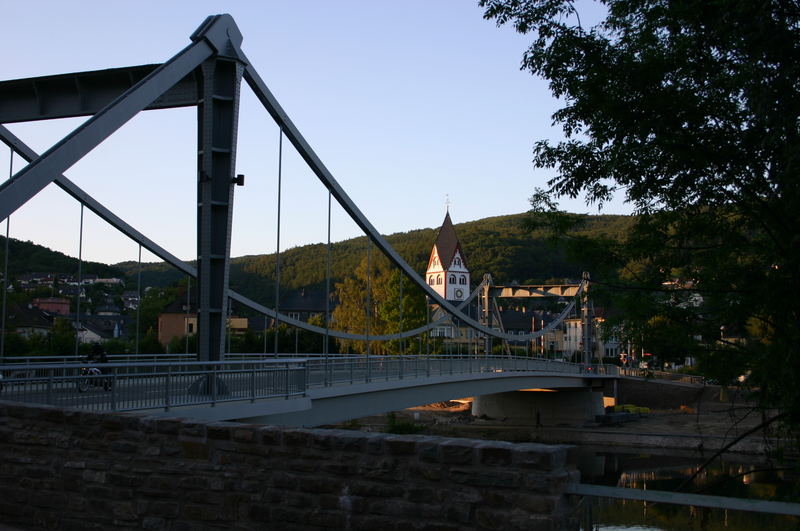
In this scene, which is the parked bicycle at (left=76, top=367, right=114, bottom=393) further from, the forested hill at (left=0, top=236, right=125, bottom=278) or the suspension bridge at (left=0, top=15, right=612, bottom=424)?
the forested hill at (left=0, top=236, right=125, bottom=278)

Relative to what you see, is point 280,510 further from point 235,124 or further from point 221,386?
point 235,124

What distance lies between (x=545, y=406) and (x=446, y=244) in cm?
6919

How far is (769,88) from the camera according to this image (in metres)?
6.71

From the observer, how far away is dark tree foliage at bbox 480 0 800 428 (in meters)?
6.79

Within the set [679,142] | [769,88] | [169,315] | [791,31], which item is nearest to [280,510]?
[679,142]

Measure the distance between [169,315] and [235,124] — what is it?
4045cm

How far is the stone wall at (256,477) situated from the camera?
4230 millimetres

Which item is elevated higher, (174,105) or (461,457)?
(174,105)

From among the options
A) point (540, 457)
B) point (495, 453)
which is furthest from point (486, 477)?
point (540, 457)

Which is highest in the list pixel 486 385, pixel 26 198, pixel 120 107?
pixel 120 107

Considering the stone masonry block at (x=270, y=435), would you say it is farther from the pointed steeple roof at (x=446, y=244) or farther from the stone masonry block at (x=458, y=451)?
the pointed steeple roof at (x=446, y=244)

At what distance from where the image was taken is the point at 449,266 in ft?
379

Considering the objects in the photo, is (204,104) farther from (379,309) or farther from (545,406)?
(545,406)

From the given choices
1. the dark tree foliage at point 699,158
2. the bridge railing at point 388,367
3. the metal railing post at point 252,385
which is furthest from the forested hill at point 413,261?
the dark tree foliage at point 699,158
